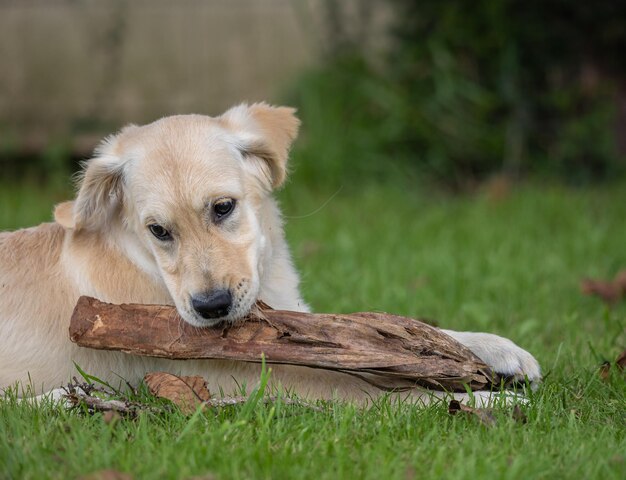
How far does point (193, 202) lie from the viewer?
3725 mm

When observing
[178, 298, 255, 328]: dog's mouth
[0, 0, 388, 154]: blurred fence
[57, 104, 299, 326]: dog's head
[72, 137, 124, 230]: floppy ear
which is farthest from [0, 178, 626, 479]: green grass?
[0, 0, 388, 154]: blurred fence

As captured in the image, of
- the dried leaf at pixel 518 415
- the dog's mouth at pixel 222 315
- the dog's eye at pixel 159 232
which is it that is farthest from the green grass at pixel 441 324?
the dog's eye at pixel 159 232

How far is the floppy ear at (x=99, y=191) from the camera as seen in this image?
3.96 meters

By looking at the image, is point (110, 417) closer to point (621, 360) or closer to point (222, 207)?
point (222, 207)

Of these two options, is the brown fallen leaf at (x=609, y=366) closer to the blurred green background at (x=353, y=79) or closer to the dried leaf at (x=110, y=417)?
the dried leaf at (x=110, y=417)

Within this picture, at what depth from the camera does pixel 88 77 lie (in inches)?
407

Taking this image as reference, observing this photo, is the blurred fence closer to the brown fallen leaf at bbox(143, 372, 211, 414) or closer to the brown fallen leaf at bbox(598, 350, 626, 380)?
the brown fallen leaf at bbox(598, 350, 626, 380)

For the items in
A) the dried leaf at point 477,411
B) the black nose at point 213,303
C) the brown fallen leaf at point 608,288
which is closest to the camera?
the dried leaf at point 477,411

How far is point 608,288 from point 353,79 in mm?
4668

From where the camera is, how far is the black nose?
3.54 m

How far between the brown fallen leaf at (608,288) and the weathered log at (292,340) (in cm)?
239

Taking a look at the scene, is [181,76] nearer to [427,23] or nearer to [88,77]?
[88,77]

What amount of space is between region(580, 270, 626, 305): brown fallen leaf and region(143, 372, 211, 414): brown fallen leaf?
310 cm

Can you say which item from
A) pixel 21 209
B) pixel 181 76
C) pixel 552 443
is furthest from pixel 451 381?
pixel 181 76
